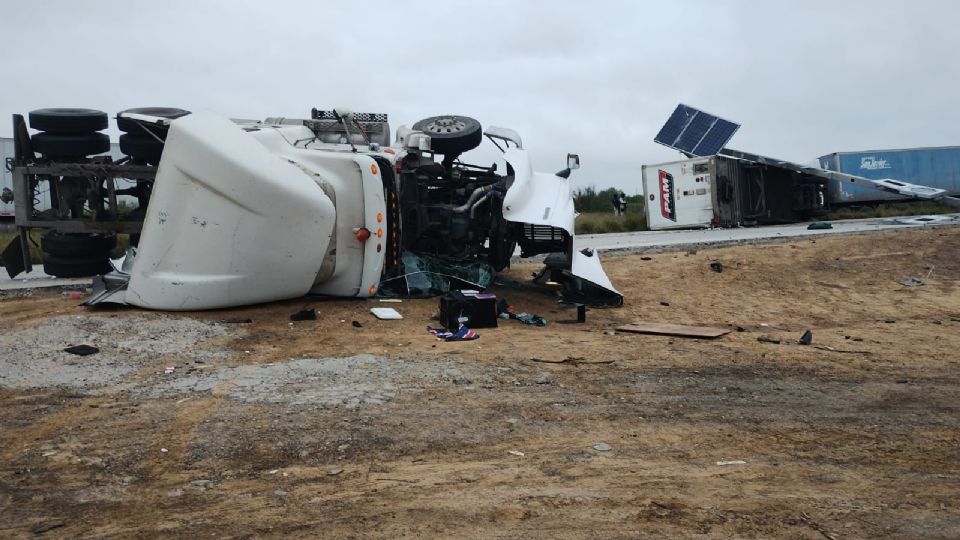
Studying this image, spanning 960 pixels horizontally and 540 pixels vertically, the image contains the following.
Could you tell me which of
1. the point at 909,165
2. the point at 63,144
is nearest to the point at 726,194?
the point at 909,165

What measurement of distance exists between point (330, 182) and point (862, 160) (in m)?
24.4

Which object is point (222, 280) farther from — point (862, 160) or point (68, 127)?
point (862, 160)

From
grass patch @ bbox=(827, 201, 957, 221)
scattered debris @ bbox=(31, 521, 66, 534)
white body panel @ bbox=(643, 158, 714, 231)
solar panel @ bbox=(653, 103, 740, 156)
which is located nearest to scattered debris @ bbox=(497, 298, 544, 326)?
scattered debris @ bbox=(31, 521, 66, 534)

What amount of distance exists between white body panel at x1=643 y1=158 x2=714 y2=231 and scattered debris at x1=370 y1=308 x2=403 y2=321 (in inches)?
565

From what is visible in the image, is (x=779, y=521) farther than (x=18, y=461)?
No

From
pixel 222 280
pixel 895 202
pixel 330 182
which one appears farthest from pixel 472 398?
pixel 895 202

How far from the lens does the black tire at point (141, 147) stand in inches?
476

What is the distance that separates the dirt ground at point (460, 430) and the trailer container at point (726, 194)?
1289cm

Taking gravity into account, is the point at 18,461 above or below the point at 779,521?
above

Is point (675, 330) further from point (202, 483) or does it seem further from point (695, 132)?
point (695, 132)

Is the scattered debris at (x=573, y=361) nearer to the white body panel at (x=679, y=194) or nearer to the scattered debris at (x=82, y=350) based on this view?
the scattered debris at (x=82, y=350)

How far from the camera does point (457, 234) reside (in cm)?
1119

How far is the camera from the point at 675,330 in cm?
923

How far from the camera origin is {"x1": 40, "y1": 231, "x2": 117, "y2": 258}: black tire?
→ 12.3 m
